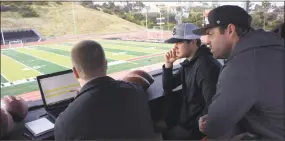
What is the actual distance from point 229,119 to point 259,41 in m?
0.37

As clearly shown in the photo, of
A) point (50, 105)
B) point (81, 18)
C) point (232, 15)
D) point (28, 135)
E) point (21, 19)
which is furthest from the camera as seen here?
point (81, 18)

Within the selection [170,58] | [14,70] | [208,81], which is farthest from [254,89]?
[14,70]

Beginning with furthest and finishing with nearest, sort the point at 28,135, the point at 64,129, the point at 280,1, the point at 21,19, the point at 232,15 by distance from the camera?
the point at 280,1 → the point at 21,19 → the point at 28,135 → the point at 232,15 → the point at 64,129

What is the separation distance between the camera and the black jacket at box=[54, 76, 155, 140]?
108cm

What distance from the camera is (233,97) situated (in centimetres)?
109

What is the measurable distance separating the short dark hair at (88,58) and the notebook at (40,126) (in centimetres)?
59

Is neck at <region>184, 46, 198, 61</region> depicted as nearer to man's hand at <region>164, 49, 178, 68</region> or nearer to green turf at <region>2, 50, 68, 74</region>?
man's hand at <region>164, 49, 178, 68</region>

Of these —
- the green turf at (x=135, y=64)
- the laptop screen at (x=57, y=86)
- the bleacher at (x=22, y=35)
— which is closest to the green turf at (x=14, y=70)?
the bleacher at (x=22, y=35)

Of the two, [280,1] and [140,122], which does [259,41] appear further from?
[280,1]

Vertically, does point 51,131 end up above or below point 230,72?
below

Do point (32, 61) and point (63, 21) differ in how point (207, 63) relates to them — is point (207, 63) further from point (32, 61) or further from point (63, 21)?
point (32, 61)

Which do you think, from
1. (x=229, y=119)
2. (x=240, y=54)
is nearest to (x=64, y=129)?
(x=229, y=119)

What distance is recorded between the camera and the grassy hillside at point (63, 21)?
2.19 meters

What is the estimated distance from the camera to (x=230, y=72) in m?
1.12
